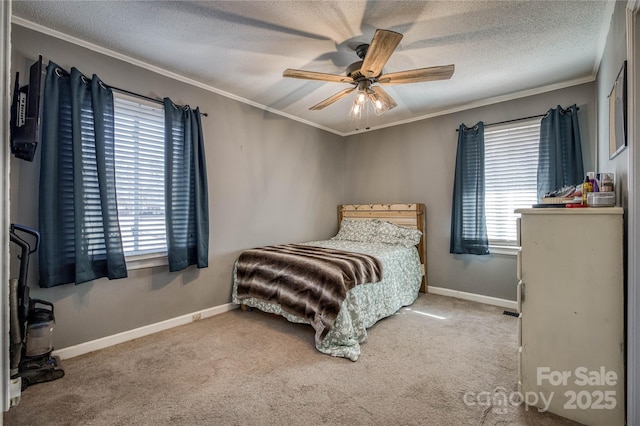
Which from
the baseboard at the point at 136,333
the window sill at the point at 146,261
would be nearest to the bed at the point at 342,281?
the baseboard at the point at 136,333

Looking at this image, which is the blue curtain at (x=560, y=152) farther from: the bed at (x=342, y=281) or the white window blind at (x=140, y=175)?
the white window blind at (x=140, y=175)

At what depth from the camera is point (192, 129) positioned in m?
3.01

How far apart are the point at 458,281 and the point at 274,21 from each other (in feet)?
12.0

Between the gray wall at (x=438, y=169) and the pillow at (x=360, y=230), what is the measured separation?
0.52 m

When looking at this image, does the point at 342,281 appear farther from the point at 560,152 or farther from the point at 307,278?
the point at 560,152

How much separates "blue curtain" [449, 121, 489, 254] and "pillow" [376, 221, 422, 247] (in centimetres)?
48

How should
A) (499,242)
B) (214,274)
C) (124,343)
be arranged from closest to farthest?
1. (124,343)
2. (214,274)
3. (499,242)

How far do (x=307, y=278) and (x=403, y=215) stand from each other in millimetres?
2145

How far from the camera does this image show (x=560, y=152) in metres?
3.03

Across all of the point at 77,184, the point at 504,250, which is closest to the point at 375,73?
the point at 77,184

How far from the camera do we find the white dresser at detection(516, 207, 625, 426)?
1514 mm

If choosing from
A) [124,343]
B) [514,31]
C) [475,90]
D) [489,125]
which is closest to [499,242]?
[489,125]

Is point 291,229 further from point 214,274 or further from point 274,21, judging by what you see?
point 274,21

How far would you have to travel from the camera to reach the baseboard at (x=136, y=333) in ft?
7.63
